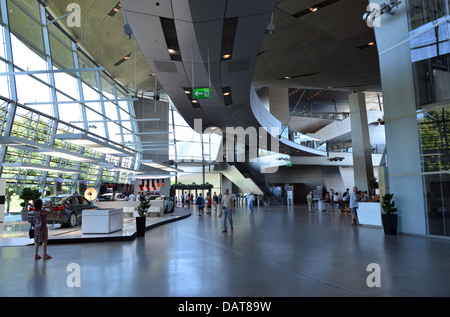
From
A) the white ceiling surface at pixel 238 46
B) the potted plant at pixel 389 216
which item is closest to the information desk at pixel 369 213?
the potted plant at pixel 389 216

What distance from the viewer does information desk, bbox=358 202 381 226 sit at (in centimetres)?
1278

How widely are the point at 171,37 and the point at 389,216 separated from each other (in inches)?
→ 369

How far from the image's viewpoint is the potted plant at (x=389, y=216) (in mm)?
10336

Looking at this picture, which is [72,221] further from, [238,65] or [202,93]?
[238,65]

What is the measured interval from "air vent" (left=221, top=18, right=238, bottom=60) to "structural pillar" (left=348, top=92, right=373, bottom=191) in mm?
18409

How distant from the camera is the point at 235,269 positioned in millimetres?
5660

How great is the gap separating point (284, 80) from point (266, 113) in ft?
8.70

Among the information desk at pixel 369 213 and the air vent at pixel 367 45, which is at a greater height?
the air vent at pixel 367 45

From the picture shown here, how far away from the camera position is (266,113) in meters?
23.1

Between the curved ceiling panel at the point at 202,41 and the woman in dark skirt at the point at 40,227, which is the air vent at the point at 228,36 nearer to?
the curved ceiling panel at the point at 202,41

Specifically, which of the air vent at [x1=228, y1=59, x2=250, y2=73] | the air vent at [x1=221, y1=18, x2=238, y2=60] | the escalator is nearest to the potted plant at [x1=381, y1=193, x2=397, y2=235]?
the air vent at [x1=228, y1=59, x2=250, y2=73]

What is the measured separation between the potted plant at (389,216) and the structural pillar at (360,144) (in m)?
16.1

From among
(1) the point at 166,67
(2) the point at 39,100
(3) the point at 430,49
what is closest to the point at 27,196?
(2) the point at 39,100

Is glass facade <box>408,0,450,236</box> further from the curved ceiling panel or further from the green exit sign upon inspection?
the green exit sign
